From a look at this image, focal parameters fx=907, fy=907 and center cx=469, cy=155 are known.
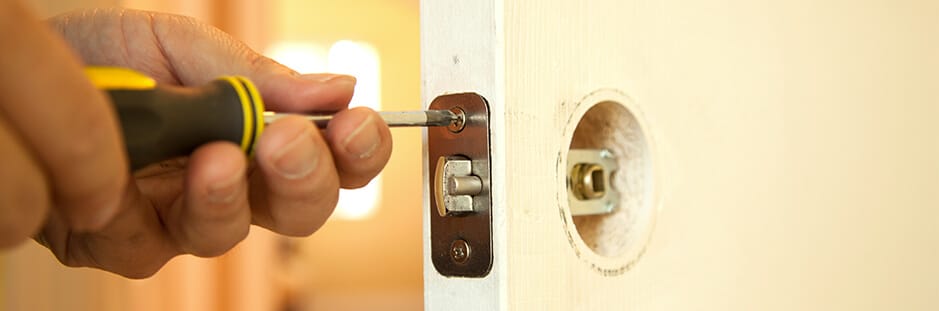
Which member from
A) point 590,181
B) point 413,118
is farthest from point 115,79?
point 590,181

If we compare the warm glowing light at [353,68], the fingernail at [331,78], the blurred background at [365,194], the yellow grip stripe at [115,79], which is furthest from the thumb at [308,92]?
the warm glowing light at [353,68]

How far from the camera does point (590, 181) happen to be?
1.55 ft

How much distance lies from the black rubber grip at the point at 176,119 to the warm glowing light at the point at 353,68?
10.8 ft

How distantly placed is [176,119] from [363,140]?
81mm

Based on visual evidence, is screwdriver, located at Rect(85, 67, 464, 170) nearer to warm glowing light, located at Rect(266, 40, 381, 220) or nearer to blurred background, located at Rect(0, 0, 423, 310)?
blurred background, located at Rect(0, 0, 423, 310)

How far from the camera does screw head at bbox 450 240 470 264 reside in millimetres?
392

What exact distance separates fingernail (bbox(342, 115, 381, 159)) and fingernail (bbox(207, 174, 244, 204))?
49 millimetres

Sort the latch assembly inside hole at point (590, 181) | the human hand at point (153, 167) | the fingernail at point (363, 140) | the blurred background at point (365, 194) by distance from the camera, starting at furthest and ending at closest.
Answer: the blurred background at point (365, 194)
the latch assembly inside hole at point (590, 181)
the fingernail at point (363, 140)
the human hand at point (153, 167)

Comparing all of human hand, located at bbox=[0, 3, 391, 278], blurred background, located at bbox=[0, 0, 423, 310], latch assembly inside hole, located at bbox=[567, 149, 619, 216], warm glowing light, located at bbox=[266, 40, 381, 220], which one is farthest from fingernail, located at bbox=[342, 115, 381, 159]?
warm glowing light, located at bbox=[266, 40, 381, 220]

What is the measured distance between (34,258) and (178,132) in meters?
0.80

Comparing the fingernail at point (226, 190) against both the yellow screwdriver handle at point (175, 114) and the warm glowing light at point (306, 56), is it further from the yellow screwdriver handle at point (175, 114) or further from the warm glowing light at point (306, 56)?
the warm glowing light at point (306, 56)

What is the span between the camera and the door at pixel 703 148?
15.6 inches

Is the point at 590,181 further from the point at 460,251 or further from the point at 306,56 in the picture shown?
the point at 306,56

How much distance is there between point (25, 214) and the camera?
0.23 meters
